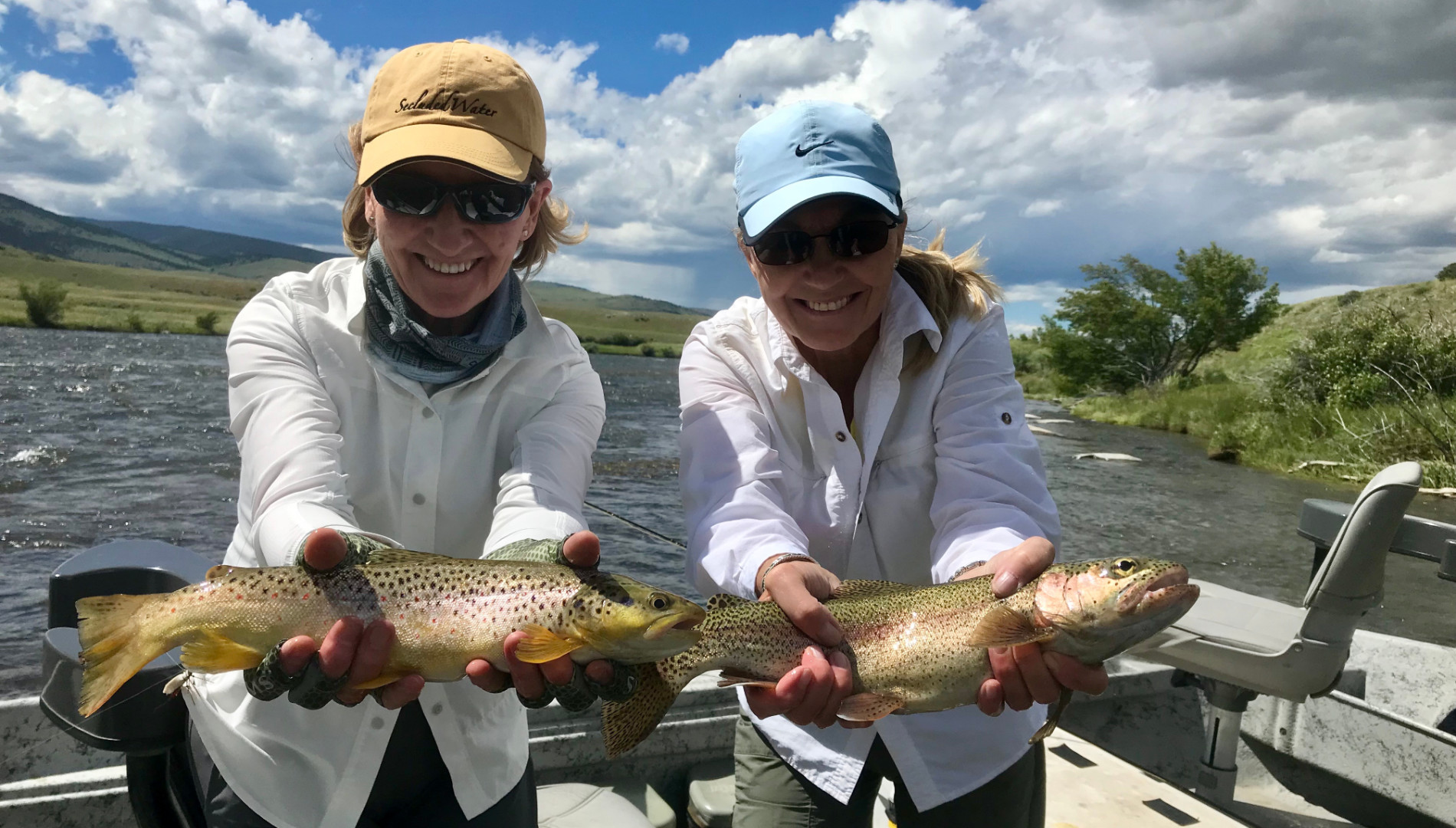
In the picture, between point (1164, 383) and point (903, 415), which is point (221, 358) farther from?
point (903, 415)

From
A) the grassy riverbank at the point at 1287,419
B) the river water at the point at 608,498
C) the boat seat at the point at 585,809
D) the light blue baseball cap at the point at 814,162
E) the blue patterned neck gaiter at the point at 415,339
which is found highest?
the light blue baseball cap at the point at 814,162

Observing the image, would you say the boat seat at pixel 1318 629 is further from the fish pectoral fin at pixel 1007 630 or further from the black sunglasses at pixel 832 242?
the black sunglasses at pixel 832 242

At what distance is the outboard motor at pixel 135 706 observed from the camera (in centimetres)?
293

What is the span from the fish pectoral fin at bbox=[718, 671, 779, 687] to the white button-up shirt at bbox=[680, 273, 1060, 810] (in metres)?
0.27

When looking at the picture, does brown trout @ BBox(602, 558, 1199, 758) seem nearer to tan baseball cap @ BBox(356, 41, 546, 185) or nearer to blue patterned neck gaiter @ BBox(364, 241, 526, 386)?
blue patterned neck gaiter @ BBox(364, 241, 526, 386)

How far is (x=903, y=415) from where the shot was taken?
3.31 meters

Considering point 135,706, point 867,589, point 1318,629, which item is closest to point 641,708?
point 867,589

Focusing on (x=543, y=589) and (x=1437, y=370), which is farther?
(x=1437, y=370)

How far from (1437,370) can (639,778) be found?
122ft

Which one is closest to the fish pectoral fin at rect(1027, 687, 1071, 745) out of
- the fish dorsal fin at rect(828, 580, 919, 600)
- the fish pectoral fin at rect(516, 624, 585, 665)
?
the fish dorsal fin at rect(828, 580, 919, 600)

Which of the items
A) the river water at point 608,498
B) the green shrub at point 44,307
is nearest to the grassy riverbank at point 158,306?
the green shrub at point 44,307

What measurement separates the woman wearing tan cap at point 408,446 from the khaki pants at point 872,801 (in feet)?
2.35

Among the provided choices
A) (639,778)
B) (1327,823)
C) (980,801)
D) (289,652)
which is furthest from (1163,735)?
(289,652)

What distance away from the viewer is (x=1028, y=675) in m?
2.87
